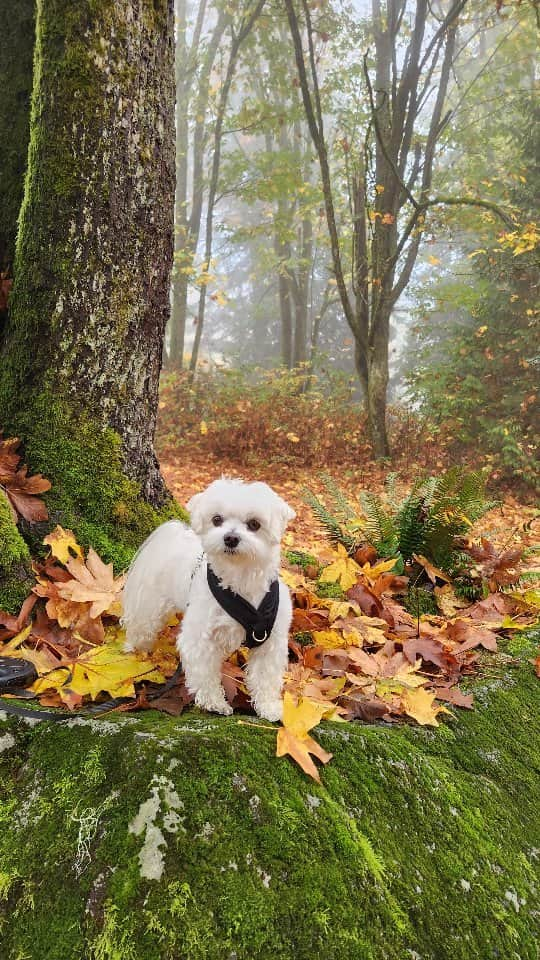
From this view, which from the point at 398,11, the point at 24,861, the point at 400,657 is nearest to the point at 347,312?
the point at 398,11

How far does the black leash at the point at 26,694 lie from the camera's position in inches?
75.3

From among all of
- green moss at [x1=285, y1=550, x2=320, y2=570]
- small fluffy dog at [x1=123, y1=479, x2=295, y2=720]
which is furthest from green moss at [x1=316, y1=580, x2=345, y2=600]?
small fluffy dog at [x1=123, y1=479, x2=295, y2=720]

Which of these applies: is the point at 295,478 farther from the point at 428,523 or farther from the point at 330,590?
the point at 330,590

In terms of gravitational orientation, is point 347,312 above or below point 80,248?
above

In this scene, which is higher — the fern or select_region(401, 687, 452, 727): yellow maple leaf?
the fern

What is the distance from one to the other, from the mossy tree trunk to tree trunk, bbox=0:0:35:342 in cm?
45

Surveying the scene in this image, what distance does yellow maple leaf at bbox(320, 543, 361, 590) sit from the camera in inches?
152

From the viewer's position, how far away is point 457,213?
44.5 feet

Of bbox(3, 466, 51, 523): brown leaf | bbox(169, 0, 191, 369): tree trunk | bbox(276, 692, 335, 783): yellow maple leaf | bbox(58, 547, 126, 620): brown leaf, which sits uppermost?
bbox(169, 0, 191, 369): tree trunk

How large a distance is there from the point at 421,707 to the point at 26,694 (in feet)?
5.64

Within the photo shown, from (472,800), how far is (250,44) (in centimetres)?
2001

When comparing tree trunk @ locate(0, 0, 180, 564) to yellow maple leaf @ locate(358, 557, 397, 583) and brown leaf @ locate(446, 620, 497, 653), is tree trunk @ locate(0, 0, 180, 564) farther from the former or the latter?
brown leaf @ locate(446, 620, 497, 653)

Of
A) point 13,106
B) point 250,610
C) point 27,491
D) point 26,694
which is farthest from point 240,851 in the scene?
point 13,106

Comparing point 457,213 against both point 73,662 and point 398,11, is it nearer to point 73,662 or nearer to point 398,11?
point 398,11
